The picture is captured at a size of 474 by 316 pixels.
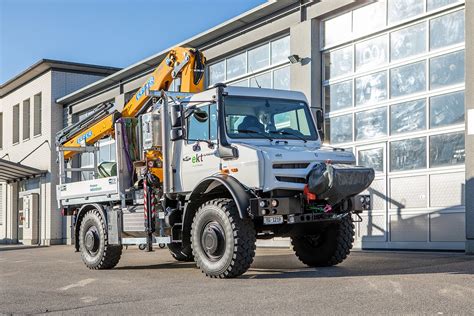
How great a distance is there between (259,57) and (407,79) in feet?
17.7

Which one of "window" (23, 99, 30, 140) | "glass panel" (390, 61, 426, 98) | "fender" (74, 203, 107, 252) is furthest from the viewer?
"window" (23, 99, 30, 140)

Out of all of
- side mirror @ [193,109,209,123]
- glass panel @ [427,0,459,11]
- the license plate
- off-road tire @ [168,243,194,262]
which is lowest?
off-road tire @ [168,243,194,262]

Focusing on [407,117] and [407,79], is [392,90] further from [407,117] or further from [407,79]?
[407,117]

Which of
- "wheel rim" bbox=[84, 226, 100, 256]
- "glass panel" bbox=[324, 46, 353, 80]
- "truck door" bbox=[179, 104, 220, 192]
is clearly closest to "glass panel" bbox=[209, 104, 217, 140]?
"truck door" bbox=[179, 104, 220, 192]

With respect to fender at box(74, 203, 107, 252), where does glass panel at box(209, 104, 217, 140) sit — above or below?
above

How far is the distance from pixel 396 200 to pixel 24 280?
26.0 ft

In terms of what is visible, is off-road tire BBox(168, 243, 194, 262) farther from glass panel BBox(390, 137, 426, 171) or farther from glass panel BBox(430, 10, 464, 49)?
glass panel BBox(430, 10, 464, 49)

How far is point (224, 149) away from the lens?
1003 cm

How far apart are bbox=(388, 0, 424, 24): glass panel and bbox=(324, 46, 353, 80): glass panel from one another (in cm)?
142

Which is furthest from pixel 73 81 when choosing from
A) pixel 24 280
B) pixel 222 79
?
pixel 24 280

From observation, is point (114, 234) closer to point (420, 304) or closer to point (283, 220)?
point (283, 220)

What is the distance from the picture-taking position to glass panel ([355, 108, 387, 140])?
15398 mm

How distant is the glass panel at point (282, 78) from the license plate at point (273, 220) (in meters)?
9.08

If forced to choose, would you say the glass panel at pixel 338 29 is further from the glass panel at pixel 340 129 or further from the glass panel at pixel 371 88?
the glass panel at pixel 340 129
